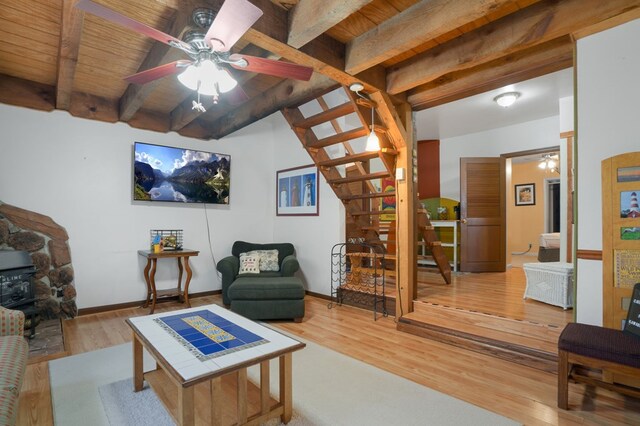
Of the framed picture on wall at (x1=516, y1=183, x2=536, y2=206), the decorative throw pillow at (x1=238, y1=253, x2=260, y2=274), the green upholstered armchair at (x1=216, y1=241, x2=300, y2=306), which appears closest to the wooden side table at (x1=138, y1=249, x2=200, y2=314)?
the green upholstered armchair at (x1=216, y1=241, x2=300, y2=306)

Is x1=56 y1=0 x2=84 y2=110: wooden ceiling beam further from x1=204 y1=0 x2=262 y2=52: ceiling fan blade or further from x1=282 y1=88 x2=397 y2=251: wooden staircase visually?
x1=282 y1=88 x2=397 y2=251: wooden staircase

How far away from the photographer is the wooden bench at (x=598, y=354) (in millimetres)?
1732

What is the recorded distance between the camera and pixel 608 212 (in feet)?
7.11

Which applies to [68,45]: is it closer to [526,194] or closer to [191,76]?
[191,76]

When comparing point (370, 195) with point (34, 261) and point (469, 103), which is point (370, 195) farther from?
point (34, 261)

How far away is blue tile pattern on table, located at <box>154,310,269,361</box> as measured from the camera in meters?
1.71

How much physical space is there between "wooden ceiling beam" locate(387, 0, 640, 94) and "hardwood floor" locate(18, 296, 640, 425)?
2.33m

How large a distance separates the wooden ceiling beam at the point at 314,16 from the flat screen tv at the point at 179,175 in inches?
116

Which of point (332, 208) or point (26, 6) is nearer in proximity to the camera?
point (26, 6)

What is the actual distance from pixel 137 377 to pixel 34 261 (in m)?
2.38

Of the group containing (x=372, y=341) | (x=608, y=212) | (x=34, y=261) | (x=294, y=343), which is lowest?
(x=372, y=341)

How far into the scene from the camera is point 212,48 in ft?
5.75

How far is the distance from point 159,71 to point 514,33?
2.39 meters

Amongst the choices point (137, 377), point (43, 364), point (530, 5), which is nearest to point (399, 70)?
point (530, 5)
